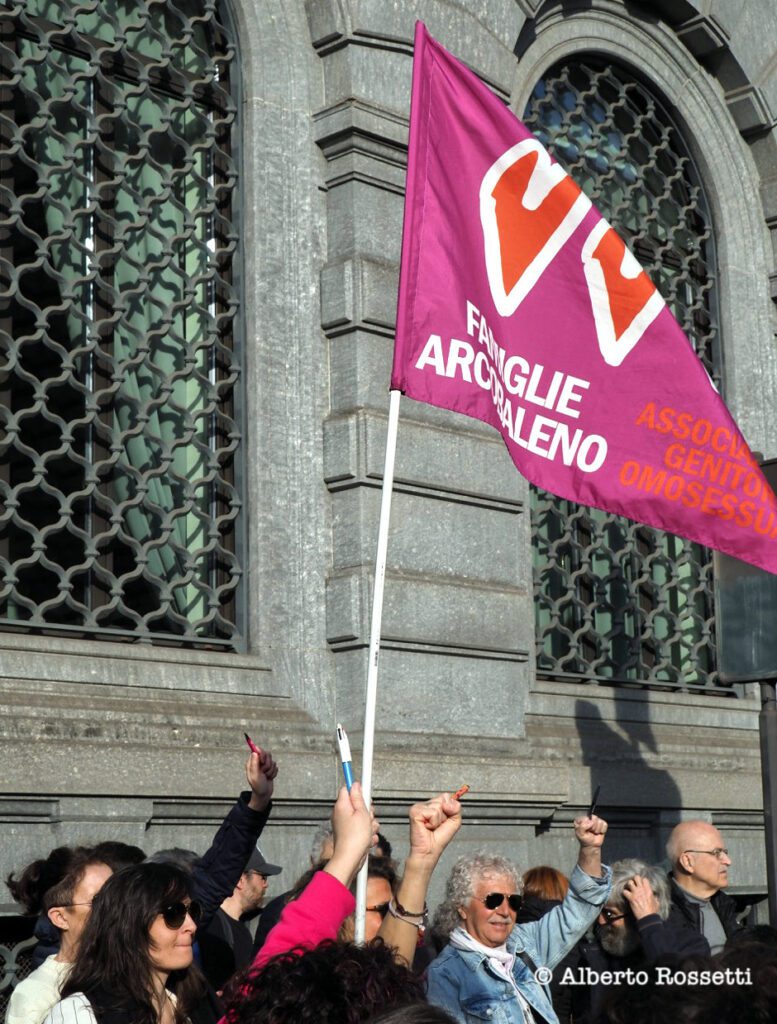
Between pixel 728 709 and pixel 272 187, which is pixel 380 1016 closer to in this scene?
pixel 272 187

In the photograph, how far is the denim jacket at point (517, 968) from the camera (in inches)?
212

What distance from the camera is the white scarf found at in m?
5.45

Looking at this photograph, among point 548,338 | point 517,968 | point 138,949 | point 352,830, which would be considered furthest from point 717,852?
point 138,949

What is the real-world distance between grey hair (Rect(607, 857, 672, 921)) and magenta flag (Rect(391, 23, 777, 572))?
133 cm

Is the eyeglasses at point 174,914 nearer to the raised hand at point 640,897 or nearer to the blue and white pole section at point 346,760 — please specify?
the blue and white pole section at point 346,760

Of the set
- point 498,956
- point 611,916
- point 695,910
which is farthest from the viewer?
point 695,910

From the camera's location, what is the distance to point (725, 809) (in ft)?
34.8

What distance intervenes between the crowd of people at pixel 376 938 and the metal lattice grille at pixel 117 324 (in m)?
1.96

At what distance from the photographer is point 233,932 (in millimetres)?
6250

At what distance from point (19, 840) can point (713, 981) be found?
4605 millimetres

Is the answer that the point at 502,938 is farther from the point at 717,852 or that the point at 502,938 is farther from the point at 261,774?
the point at 717,852

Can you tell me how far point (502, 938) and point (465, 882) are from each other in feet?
0.72

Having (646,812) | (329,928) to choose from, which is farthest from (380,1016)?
(646,812)

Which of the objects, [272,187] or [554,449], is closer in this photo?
[554,449]
